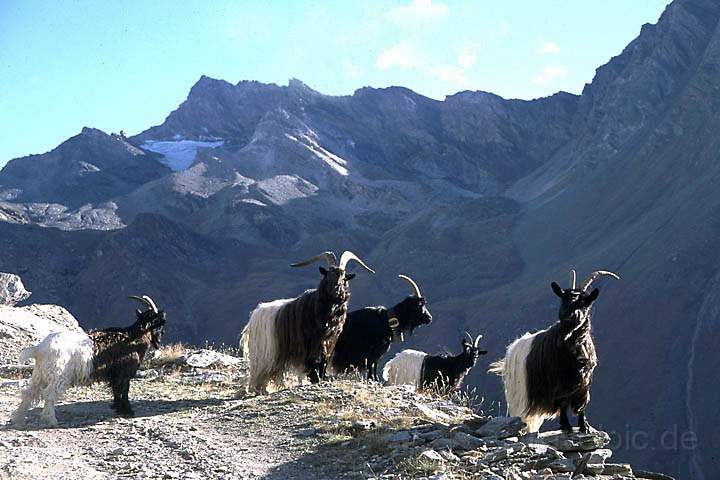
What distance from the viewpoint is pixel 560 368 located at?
8.59 meters

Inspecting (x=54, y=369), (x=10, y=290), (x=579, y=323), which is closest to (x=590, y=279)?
(x=579, y=323)

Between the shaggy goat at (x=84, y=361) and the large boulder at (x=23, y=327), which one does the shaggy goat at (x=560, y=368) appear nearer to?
the shaggy goat at (x=84, y=361)

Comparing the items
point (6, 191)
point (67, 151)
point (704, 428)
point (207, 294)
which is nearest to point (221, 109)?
point (67, 151)

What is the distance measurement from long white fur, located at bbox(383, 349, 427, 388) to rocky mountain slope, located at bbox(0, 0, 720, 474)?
75.9 ft

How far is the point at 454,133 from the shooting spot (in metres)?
131

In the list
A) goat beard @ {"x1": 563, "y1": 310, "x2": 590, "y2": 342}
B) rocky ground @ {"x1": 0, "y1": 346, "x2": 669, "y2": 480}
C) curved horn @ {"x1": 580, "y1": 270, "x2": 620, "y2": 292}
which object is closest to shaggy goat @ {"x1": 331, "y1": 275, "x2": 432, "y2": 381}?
rocky ground @ {"x1": 0, "y1": 346, "x2": 669, "y2": 480}

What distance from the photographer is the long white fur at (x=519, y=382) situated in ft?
29.3

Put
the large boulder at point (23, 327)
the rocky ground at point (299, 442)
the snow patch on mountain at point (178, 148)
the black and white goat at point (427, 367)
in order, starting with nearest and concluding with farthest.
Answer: the rocky ground at point (299, 442)
the large boulder at point (23, 327)
the black and white goat at point (427, 367)
the snow patch on mountain at point (178, 148)

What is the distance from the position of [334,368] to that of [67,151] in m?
111

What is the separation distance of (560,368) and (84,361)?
5260 millimetres

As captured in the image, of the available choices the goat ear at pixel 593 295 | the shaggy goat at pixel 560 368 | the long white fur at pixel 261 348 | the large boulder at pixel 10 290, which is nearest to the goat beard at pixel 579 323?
the shaggy goat at pixel 560 368

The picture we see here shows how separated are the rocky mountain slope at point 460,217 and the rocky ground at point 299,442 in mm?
29645

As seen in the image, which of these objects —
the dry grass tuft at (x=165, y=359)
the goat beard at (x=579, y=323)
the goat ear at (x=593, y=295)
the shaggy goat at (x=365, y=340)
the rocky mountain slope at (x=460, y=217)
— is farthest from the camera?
the rocky mountain slope at (x=460, y=217)

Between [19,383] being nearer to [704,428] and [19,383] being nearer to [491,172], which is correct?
[704,428]
